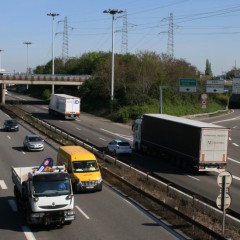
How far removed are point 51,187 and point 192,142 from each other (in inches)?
687

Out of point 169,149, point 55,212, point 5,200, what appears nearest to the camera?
point 55,212

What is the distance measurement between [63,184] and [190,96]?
225 ft

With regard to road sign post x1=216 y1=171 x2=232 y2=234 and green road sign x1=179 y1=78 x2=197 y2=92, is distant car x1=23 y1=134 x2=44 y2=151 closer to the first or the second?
green road sign x1=179 y1=78 x2=197 y2=92

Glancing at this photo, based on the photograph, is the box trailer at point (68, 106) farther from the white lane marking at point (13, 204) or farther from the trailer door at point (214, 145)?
the white lane marking at point (13, 204)

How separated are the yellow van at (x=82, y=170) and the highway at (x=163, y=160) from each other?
19.5 feet

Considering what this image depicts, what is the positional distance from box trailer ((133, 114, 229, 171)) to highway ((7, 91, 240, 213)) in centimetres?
88

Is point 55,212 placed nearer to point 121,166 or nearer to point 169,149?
point 121,166

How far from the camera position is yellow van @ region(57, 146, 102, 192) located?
82.4 feet

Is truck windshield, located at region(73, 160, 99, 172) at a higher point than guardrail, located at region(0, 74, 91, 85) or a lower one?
lower

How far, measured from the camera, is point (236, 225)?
1859cm

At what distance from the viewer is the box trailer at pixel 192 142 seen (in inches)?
1326

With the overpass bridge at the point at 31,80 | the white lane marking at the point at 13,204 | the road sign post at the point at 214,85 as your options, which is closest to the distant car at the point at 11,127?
the road sign post at the point at 214,85

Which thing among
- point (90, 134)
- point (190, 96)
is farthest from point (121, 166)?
point (190, 96)

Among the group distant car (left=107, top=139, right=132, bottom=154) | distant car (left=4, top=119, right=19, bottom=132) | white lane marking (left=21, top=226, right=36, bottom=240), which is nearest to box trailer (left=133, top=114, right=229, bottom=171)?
distant car (left=107, top=139, right=132, bottom=154)
